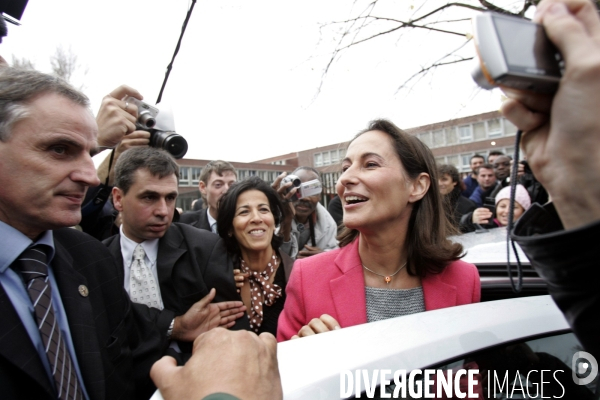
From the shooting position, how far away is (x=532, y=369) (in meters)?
1.17

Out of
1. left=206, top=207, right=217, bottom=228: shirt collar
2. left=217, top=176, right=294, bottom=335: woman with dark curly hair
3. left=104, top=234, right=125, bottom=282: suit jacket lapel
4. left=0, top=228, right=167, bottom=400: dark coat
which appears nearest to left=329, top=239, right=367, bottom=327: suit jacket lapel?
left=217, top=176, right=294, bottom=335: woman with dark curly hair

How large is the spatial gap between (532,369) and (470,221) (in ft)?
12.0

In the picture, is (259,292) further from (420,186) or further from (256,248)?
(420,186)

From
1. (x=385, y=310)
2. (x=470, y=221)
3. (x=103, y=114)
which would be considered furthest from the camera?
(x=470, y=221)

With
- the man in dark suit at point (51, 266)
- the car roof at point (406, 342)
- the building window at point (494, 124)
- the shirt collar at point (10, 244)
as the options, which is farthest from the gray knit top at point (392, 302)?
the building window at point (494, 124)

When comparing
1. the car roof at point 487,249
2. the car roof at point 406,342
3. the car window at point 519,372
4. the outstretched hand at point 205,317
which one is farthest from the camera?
the outstretched hand at point 205,317

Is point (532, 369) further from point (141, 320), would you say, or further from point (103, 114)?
point (103, 114)

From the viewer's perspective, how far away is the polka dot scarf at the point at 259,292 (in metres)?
2.58

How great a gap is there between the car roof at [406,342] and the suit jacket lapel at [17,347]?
76cm

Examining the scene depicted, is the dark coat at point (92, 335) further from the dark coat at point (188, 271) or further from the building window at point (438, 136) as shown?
the building window at point (438, 136)

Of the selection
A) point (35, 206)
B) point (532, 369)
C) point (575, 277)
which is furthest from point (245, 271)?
point (575, 277)

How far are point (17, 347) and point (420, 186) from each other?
1900 mm

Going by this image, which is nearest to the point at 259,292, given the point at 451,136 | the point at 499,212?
the point at 499,212

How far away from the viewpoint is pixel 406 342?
1.04 meters
